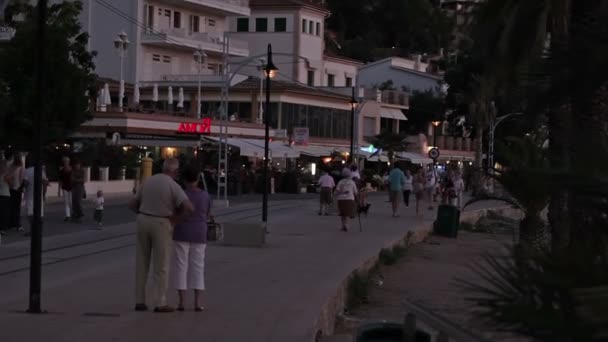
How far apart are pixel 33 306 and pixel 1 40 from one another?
3244cm

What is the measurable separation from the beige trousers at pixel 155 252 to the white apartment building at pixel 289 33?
68.7 m

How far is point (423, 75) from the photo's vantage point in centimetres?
9575

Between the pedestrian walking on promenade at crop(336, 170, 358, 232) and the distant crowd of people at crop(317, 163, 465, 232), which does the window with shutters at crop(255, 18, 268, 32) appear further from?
the pedestrian walking on promenade at crop(336, 170, 358, 232)

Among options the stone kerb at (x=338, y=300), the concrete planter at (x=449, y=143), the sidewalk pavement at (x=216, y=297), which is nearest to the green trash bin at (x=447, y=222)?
the stone kerb at (x=338, y=300)

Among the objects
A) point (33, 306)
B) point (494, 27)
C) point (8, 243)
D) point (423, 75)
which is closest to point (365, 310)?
point (33, 306)

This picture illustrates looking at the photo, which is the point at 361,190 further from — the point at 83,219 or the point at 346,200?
the point at 83,219

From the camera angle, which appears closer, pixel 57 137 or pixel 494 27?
pixel 494 27

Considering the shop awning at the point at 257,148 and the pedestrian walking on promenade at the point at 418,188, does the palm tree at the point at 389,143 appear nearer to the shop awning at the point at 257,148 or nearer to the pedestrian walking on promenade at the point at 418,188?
the shop awning at the point at 257,148

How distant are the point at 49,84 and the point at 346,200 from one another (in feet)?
60.0

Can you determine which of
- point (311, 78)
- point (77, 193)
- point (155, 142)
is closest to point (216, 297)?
point (77, 193)

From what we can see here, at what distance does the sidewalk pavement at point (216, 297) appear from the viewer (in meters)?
11.4

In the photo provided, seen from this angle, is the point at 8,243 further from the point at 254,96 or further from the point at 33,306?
the point at 254,96

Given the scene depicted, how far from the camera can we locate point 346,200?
28.6m

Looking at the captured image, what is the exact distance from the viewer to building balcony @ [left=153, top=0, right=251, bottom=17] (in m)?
70.1
